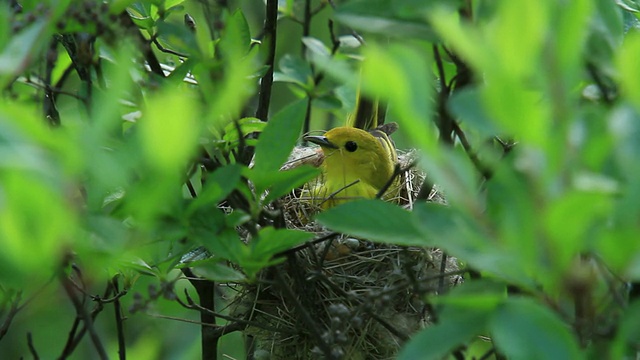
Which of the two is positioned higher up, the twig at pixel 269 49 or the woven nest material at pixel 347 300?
the twig at pixel 269 49

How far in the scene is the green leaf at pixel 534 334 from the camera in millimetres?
796

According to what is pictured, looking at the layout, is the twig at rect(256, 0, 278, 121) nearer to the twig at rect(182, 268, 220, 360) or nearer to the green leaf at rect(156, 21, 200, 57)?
the twig at rect(182, 268, 220, 360)

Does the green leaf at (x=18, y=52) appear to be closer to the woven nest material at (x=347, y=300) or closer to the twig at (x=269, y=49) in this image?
the woven nest material at (x=347, y=300)

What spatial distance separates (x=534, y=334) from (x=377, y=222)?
1.00 feet

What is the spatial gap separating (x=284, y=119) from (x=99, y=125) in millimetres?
475

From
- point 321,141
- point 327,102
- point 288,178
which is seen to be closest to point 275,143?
point 288,178

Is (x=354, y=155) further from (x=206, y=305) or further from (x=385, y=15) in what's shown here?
(x=385, y=15)

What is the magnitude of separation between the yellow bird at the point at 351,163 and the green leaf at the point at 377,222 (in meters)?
1.62

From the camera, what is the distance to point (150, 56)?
1788 millimetres

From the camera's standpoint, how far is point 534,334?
2.64ft

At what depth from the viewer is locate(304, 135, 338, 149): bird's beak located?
2.74 m

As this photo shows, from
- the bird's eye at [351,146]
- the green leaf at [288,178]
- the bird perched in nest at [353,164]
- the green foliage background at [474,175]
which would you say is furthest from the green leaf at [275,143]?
the bird's eye at [351,146]

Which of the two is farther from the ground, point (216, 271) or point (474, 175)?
point (474, 175)

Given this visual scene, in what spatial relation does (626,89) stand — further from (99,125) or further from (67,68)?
(67,68)
